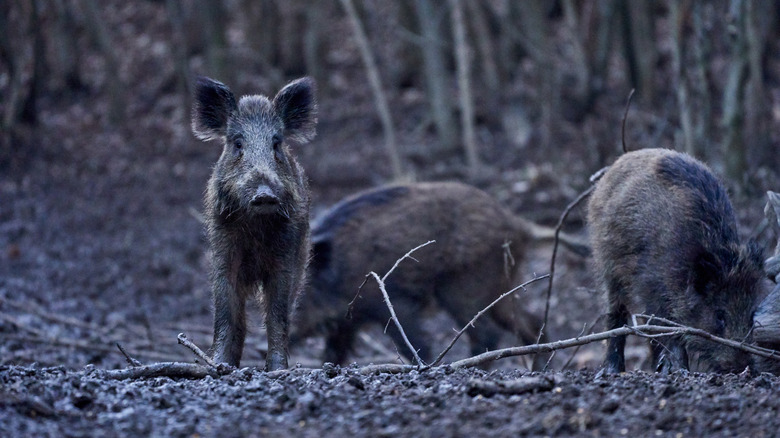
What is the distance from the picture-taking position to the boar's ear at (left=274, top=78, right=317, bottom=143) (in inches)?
234

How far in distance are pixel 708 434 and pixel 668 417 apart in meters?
0.16

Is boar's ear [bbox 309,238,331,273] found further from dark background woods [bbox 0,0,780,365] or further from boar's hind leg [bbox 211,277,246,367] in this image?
boar's hind leg [bbox 211,277,246,367]

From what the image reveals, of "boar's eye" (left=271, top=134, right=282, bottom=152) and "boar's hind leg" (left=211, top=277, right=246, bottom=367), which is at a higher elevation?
"boar's eye" (left=271, top=134, right=282, bottom=152)

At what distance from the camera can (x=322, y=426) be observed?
3.44 m

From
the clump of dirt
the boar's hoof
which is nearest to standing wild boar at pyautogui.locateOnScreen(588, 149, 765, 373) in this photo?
the clump of dirt

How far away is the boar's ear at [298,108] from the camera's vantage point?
19.5 feet

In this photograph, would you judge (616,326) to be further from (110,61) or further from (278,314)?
(110,61)

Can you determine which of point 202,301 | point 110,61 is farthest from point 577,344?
point 110,61

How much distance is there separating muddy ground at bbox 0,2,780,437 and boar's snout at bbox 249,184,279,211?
0.86 meters

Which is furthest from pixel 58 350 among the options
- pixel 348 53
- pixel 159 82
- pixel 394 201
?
pixel 348 53

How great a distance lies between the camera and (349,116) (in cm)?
1689

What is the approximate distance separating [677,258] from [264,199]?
254 cm

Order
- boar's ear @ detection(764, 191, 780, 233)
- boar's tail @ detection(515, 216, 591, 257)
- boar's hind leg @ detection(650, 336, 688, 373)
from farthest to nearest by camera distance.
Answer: boar's tail @ detection(515, 216, 591, 257)
boar's ear @ detection(764, 191, 780, 233)
boar's hind leg @ detection(650, 336, 688, 373)

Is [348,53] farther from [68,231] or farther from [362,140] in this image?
[68,231]
